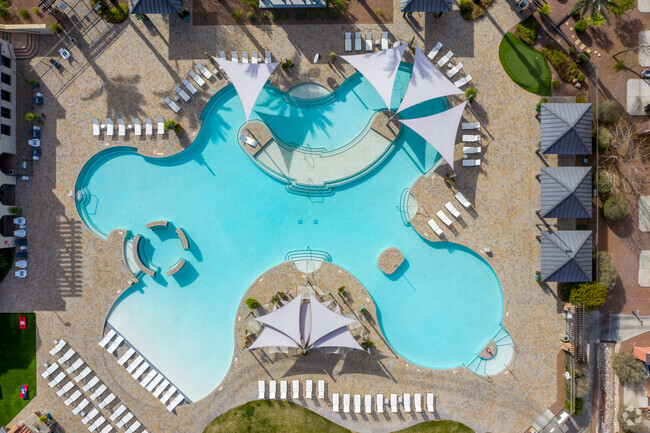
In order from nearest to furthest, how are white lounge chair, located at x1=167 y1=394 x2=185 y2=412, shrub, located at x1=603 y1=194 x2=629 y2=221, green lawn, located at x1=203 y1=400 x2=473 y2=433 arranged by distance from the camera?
shrub, located at x1=603 y1=194 x2=629 y2=221
green lawn, located at x1=203 y1=400 x2=473 y2=433
white lounge chair, located at x1=167 y1=394 x2=185 y2=412

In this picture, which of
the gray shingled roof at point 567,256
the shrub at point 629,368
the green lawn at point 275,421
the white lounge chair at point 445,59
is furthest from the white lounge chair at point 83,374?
the shrub at point 629,368

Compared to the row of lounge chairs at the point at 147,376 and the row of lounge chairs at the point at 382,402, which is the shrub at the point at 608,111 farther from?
the row of lounge chairs at the point at 147,376

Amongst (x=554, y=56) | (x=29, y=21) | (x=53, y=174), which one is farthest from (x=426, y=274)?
(x=29, y=21)

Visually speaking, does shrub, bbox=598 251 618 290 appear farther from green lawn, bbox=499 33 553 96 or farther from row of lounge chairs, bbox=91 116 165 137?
row of lounge chairs, bbox=91 116 165 137

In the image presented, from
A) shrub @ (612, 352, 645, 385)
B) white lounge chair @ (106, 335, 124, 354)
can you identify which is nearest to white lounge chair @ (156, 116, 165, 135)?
white lounge chair @ (106, 335, 124, 354)

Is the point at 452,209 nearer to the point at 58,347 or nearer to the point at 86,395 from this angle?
the point at 86,395

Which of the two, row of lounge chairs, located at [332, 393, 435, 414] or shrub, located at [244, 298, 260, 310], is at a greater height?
shrub, located at [244, 298, 260, 310]
